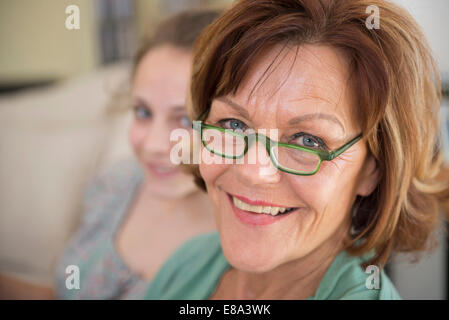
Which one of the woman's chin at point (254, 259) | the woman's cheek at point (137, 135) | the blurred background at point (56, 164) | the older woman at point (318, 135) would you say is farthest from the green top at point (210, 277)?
the blurred background at point (56, 164)

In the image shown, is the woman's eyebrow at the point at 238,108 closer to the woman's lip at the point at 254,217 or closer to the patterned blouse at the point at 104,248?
the woman's lip at the point at 254,217

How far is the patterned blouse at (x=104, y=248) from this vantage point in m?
1.25

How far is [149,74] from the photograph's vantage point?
46.8 inches

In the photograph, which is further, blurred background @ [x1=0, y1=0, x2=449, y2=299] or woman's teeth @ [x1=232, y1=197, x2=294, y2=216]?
blurred background @ [x1=0, y1=0, x2=449, y2=299]

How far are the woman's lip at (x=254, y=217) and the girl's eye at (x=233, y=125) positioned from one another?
13 centimetres

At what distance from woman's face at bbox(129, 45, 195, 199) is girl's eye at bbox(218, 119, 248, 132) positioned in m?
0.43

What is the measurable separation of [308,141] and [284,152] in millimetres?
39

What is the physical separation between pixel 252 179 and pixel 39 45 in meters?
2.89

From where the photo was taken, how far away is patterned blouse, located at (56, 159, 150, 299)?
4.11 feet

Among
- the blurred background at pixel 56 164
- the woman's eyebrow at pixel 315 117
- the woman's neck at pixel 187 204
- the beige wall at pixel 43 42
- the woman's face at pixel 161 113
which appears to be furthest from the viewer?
the beige wall at pixel 43 42

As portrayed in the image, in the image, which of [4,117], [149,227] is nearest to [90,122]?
[4,117]

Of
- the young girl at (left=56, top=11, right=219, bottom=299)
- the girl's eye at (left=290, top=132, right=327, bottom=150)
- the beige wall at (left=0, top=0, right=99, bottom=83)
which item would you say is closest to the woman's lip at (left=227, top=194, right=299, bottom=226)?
the girl's eye at (left=290, top=132, right=327, bottom=150)

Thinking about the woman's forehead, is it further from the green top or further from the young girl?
the young girl

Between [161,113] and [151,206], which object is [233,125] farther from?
[151,206]
